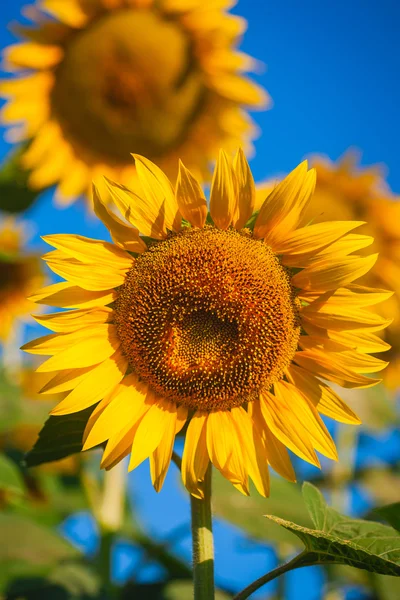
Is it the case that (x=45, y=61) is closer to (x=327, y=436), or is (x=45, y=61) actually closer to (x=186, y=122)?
(x=186, y=122)

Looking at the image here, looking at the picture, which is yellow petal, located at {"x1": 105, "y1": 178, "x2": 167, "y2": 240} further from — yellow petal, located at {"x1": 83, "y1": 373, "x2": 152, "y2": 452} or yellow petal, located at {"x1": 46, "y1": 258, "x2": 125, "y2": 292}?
yellow petal, located at {"x1": 83, "y1": 373, "x2": 152, "y2": 452}

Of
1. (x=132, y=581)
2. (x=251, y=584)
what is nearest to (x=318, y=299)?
(x=251, y=584)

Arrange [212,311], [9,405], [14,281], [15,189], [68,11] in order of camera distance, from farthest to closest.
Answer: [14,281]
[68,11]
[15,189]
[9,405]
[212,311]

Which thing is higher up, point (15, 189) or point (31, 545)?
point (15, 189)

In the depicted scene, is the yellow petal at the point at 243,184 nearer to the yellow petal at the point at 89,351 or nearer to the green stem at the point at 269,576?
the yellow petal at the point at 89,351

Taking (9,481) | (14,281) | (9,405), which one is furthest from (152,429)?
(14,281)

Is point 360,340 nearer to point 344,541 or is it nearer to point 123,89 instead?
point 344,541

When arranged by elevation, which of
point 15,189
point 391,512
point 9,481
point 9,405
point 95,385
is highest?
point 15,189

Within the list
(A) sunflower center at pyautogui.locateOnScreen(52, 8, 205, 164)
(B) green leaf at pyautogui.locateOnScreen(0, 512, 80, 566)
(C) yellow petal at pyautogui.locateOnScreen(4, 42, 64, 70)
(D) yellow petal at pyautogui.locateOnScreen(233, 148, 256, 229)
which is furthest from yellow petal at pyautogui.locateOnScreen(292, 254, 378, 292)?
(C) yellow petal at pyautogui.locateOnScreen(4, 42, 64, 70)

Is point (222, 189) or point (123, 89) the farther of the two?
point (123, 89)
